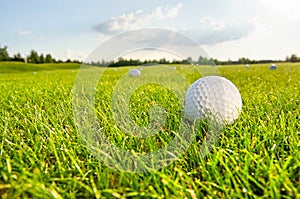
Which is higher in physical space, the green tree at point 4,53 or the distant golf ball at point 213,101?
the green tree at point 4,53

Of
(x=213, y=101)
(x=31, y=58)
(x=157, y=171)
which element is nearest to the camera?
(x=157, y=171)

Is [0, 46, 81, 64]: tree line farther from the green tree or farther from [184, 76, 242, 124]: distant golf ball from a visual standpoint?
[184, 76, 242, 124]: distant golf ball

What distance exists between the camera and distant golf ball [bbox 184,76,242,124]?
Answer: 2256mm

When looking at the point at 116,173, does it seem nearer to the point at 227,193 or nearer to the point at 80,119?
the point at 227,193

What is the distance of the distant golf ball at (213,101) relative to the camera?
2.26m

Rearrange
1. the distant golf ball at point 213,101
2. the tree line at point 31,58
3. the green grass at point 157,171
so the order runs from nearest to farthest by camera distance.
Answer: the green grass at point 157,171 < the distant golf ball at point 213,101 < the tree line at point 31,58

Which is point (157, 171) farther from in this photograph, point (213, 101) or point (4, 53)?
point (4, 53)

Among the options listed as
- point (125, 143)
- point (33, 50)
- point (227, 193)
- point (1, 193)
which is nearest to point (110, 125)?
point (125, 143)

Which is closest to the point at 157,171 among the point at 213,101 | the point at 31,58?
the point at 213,101

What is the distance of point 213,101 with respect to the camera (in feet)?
7.64

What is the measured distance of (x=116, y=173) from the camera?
4.61 feet

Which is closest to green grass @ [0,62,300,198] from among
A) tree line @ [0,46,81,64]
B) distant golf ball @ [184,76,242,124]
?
distant golf ball @ [184,76,242,124]

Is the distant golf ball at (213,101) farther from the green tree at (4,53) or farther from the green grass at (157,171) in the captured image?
the green tree at (4,53)

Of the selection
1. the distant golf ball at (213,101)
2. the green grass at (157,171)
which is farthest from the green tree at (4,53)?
the green grass at (157,171)
